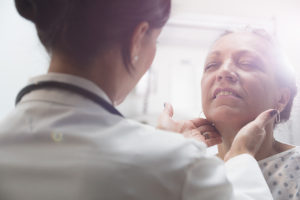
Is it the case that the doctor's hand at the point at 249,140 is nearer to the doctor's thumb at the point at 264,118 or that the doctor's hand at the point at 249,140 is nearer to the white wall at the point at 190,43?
the doctor's thumb at the point at 264,118

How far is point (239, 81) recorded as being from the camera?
848mm

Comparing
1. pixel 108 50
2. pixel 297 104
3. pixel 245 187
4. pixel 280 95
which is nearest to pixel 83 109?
pixel 108 50

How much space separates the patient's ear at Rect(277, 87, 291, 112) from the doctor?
0.48 meters

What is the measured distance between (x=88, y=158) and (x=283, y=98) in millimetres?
773

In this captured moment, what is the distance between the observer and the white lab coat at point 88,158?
42 centimetres

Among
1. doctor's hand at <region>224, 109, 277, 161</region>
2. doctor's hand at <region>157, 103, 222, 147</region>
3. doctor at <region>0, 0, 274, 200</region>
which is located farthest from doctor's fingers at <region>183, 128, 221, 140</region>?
doctor at <region>0, 0, 274, 200</region>

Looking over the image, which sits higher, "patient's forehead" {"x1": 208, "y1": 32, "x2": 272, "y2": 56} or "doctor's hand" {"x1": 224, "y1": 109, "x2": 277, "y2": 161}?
"patient's forehead" {"x1": 208, "y1": 32, "x2": 272, "y2": 56}

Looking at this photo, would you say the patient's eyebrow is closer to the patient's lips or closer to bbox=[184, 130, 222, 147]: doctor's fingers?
the patient's lips

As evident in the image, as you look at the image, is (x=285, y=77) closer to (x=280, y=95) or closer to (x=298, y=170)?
(x=280, y=95)

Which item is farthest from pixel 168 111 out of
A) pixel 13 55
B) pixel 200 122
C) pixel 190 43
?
pixel 190 43

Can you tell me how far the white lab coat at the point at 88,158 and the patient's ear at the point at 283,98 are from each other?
56 cm

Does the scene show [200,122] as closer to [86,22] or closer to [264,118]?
[264,118]

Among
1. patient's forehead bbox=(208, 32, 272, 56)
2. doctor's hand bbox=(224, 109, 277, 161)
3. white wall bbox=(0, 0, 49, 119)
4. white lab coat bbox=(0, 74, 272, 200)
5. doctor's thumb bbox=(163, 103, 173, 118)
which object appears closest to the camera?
white lab coat bbox=(0, 74, 272, 200)

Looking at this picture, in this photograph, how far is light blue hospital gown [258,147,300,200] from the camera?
2.41ft
